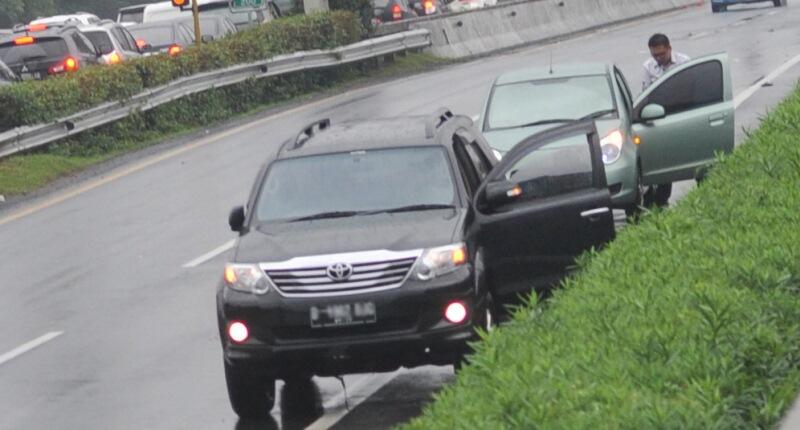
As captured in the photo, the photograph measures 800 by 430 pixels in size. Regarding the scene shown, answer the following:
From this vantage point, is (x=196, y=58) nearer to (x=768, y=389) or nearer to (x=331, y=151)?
(x=331, y=151)

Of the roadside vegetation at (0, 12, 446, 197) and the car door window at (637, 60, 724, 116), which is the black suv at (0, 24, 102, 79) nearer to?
the roadside vegetation at (0, 12, 446, 197)

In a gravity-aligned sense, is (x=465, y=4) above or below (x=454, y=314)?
below

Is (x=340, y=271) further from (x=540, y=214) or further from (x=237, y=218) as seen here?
(x=540, y=214)

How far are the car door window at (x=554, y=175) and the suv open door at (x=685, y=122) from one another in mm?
4008

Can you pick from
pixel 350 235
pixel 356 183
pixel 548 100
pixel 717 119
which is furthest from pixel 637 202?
pixel 350 235

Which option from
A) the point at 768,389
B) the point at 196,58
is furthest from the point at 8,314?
the point at 196,58

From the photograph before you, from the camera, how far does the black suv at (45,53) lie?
32156 mm

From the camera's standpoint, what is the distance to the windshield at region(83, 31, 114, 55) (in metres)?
34.6

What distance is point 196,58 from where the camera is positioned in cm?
2972

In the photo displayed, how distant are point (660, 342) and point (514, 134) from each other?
8944 mm

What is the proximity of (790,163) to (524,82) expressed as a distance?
586cm

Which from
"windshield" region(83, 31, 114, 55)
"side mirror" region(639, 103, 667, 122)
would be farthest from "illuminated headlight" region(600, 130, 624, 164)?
"windshield" region(83, 31, 114, 55)

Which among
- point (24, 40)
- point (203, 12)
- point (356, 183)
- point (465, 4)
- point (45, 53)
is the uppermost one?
point (356, 183)

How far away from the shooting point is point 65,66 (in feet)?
105
